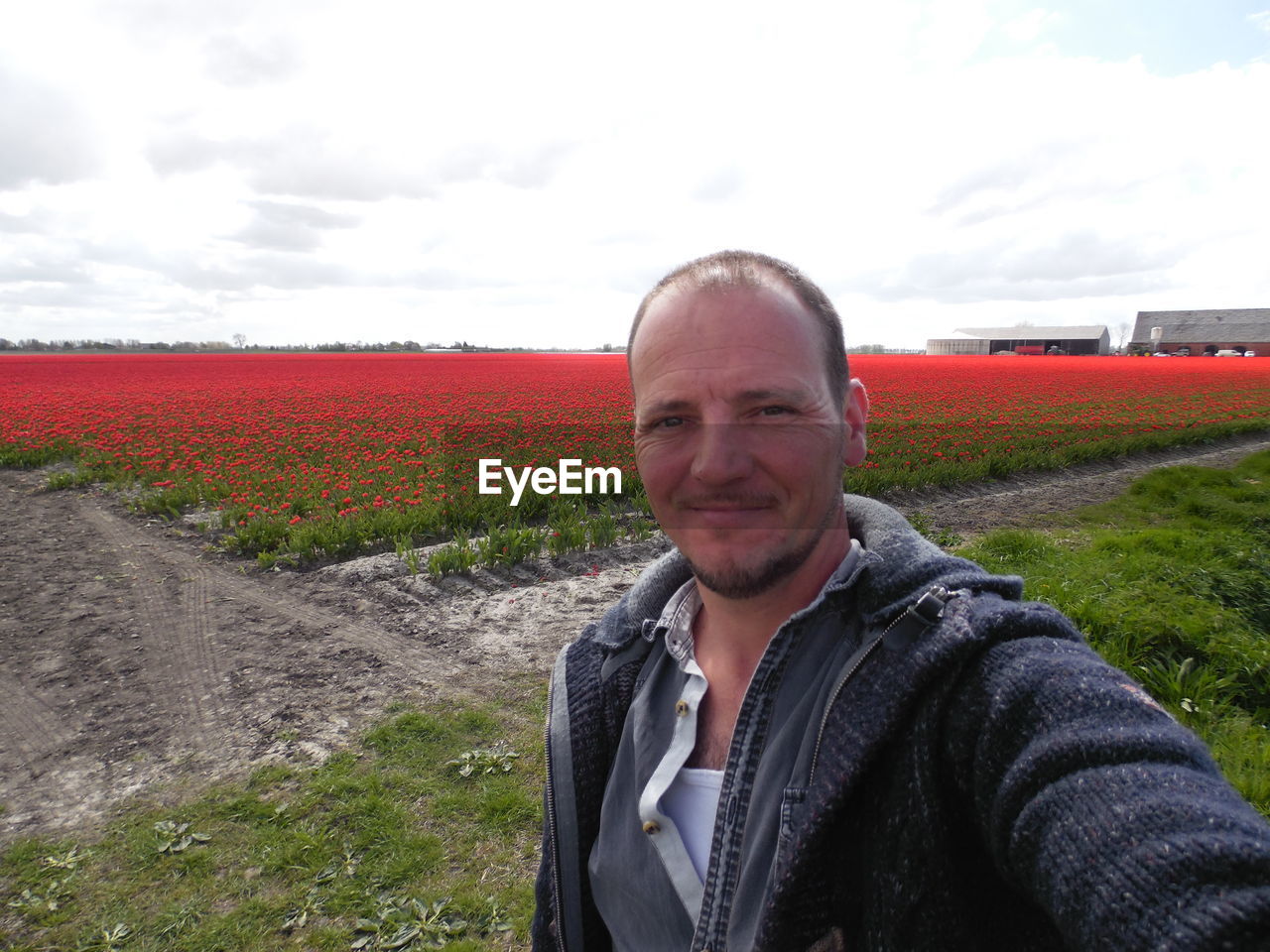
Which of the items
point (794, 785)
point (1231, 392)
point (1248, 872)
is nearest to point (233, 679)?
point (794, 785)

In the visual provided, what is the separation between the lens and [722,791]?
48.4 inches

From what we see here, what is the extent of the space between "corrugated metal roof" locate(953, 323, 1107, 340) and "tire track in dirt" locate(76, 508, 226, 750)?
270 feet

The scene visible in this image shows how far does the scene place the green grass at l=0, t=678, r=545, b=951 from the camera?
9.22 ft

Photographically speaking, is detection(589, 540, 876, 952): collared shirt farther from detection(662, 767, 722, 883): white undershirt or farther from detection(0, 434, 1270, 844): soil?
detection(0, 434, 1270, 844): soil

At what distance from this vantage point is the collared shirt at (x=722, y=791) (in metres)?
1.16

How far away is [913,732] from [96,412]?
780 inches

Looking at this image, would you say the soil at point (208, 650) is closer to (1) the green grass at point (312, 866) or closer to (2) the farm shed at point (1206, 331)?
(1) the green grass at point (312, 866)

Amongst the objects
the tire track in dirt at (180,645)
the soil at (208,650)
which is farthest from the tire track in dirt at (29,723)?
the tire track in dirt at (180,645)

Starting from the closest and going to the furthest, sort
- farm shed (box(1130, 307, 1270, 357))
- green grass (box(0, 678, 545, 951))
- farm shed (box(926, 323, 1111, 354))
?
green grass (box(0, 678, 545, 951)) → farm shed (box(1130, 307, 1270, 357)) → farm shed (box(926, 323, 1111, 354))

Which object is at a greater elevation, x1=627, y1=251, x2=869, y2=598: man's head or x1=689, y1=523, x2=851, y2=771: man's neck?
x1=627, y1=251, x2=869, y2=598: man's head

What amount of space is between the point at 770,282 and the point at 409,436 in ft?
41.7

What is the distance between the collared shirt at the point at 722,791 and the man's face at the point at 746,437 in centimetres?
15

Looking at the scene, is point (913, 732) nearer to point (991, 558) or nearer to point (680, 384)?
point (680, 384)

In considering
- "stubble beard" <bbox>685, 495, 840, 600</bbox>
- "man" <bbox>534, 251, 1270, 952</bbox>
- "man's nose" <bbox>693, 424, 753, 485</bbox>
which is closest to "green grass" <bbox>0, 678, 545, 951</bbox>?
"man" <bbox>534, 251, 1270, 952</bbox>
